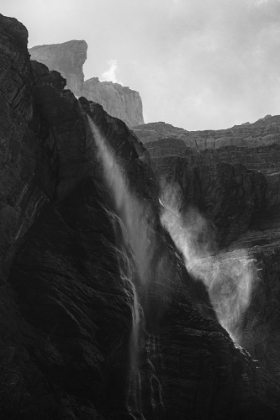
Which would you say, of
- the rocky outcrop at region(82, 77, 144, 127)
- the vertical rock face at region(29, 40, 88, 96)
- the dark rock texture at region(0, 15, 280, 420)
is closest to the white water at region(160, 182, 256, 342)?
the dark rock texture at region(0, 15, 280, 420)

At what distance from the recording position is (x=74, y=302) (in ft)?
140

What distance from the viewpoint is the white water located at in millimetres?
62969

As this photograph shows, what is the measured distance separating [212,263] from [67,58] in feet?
429

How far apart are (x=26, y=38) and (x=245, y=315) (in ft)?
127

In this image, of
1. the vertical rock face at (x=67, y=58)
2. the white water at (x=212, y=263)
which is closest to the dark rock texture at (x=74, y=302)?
the white water at (x=212, y=263)

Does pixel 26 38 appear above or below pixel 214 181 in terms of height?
below

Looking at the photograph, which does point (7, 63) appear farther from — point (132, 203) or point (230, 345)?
point (230, 345)

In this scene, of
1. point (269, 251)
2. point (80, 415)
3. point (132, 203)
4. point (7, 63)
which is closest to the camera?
point (80, 415)

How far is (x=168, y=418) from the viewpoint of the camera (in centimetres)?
4425

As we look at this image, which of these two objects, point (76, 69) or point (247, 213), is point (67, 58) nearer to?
point (76, 69)

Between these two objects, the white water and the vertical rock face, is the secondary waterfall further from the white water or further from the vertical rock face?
the vertical rock face

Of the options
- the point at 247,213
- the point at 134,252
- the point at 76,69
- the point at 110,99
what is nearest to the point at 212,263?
the point at 247,213

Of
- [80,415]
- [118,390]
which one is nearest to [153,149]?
[118,390]

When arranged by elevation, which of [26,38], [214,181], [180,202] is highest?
[214,181]
